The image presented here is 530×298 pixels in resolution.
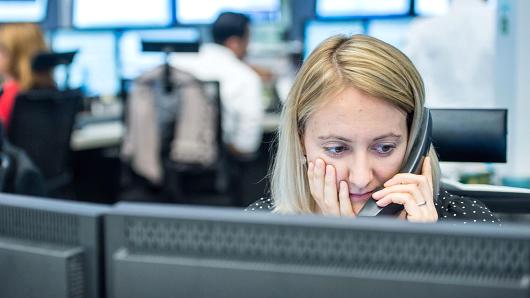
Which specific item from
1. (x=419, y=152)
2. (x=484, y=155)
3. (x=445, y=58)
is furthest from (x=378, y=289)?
(x=445, y=58)

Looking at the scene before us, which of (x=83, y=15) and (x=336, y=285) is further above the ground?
(x=83, y=15)

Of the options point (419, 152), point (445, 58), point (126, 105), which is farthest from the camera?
point (126, 105)

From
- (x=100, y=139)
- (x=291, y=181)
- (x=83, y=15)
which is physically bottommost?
(x=100, y=139)

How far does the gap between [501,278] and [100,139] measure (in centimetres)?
329

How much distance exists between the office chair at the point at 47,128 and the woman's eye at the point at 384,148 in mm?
2442

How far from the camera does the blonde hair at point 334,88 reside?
1.21 m

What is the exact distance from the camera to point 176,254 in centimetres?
71

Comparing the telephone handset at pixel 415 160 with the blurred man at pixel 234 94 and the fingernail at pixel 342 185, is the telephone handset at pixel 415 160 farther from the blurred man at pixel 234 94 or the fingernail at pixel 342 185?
the blurred man at pixel 234 94

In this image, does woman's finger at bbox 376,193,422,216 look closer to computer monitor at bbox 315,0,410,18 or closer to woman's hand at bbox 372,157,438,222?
woman's hand at bbox 372,157,438,222

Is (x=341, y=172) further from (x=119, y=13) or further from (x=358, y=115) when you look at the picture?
(x=119, y=13)

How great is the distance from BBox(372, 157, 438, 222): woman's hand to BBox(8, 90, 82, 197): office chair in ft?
8.11

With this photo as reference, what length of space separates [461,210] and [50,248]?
75 centimetres

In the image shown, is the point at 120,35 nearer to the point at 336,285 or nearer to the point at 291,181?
the point at 291,181

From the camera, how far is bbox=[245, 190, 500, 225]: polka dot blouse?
4.28 ft
